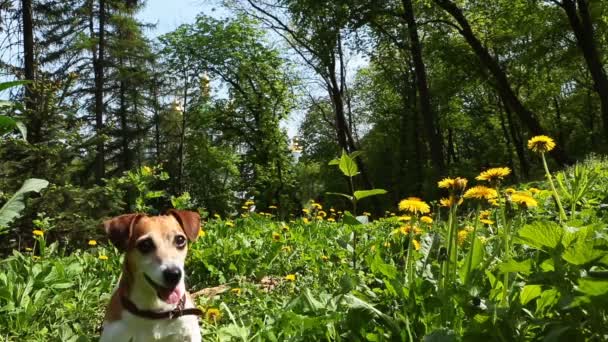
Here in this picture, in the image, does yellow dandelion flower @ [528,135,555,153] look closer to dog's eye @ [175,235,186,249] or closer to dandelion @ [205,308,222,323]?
dog's eye @ [175,235,186,249]

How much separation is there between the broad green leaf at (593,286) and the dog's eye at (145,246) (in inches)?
74.9

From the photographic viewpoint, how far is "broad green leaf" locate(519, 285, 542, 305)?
194 centimetres

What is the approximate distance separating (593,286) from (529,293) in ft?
1.91

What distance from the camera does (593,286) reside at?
140 centimetres

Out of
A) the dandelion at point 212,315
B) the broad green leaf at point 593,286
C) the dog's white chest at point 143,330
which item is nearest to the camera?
the broad green leaf at point 593,286

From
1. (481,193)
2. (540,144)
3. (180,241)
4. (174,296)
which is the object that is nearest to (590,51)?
(540,144)

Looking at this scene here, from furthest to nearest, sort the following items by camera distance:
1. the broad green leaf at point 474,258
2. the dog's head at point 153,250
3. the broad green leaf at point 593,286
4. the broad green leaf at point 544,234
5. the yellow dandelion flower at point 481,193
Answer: the dog's head at point 153,250 < the yellow dandelion flower at point 481,193 < the broad green leaf at point 474,258 < the broad green leaf at point 544,234 < the broad green leaf at point 593,286

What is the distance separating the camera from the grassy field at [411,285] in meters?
1.74

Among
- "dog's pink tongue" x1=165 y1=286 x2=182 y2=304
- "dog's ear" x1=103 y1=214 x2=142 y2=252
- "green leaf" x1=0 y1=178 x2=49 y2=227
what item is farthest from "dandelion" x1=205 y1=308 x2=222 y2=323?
"green leaf" x1=0 y1=178 x2=49 y2=227

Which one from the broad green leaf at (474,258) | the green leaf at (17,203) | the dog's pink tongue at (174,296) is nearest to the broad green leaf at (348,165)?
the broad green leaf at (474,258)

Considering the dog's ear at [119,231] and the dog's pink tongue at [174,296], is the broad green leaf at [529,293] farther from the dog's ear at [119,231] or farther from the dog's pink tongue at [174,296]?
the dog's ear at [119,231]

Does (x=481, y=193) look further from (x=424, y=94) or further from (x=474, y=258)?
(x=424, y=94)

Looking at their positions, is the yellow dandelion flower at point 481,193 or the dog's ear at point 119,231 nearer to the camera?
the yellow dandelion flower at point 481,193

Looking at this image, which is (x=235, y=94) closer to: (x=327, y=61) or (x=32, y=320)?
(x=327, y=61)
